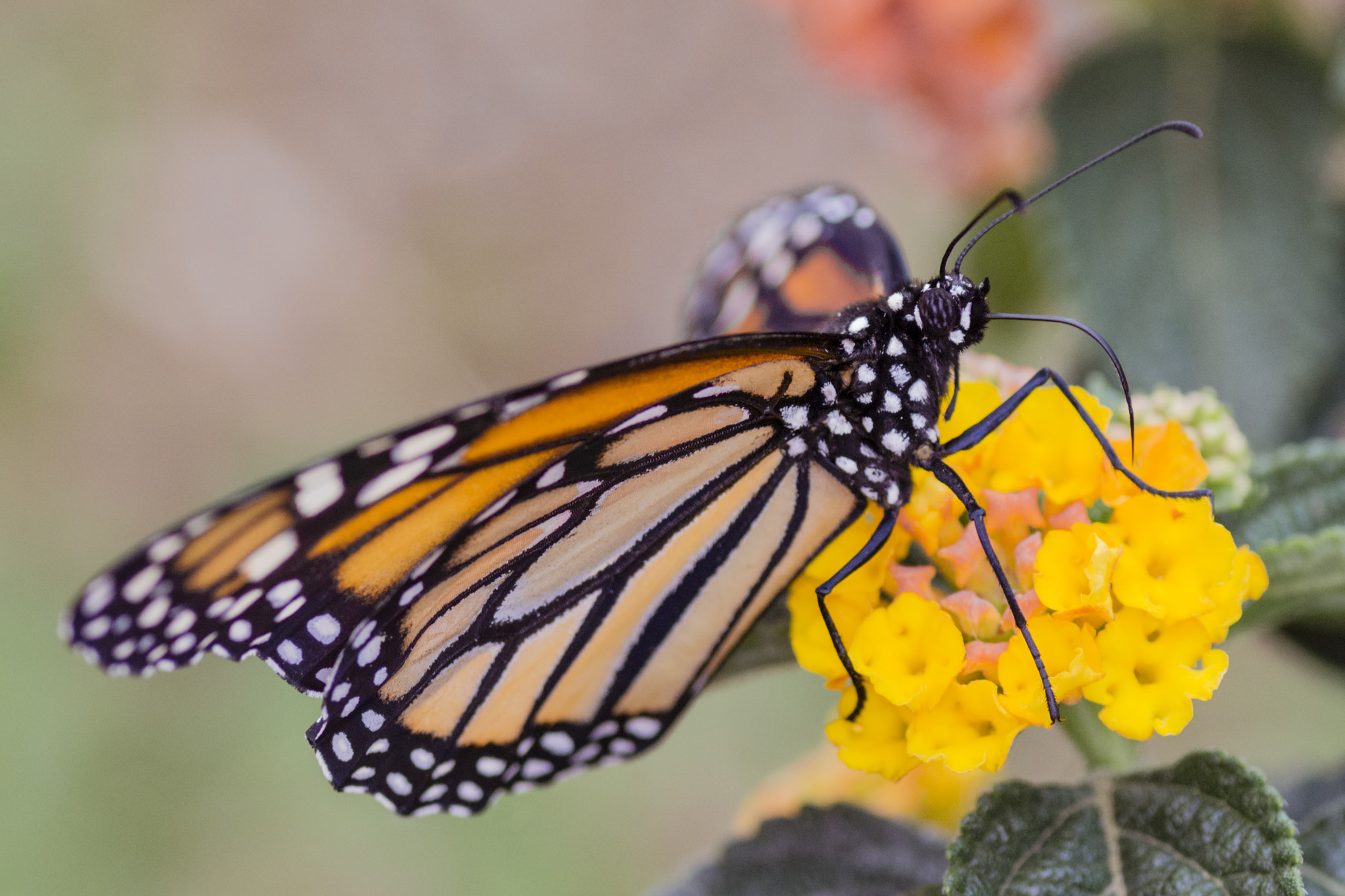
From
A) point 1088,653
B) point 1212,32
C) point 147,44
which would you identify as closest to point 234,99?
point 147,44

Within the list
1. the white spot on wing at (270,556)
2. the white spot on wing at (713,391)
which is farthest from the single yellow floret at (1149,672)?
the white spot on wing at (270,556)

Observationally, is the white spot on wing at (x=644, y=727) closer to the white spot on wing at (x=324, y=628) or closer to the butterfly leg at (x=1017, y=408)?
the white spot on wing at (x=324, y=628)

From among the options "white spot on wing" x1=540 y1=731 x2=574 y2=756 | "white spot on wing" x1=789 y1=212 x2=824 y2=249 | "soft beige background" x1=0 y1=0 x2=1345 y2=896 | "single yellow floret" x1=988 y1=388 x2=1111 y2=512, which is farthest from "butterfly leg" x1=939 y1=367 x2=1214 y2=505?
"soft beige background" x1=0 y1=0 x2=1345 y2=896

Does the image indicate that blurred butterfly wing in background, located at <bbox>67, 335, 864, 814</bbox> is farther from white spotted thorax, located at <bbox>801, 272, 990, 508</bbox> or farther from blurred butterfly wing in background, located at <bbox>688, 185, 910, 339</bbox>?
blurred butterfly wing in background, located at <bbox>688, 185, 910, 339</bbox>

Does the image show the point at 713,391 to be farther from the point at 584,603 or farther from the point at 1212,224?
the point at 1212,224

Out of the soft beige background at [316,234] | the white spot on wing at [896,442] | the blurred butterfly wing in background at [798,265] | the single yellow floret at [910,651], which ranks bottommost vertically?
the single yellow floret at [910,651]

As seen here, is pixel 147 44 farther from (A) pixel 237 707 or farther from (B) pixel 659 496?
(B) pixel 659 496
